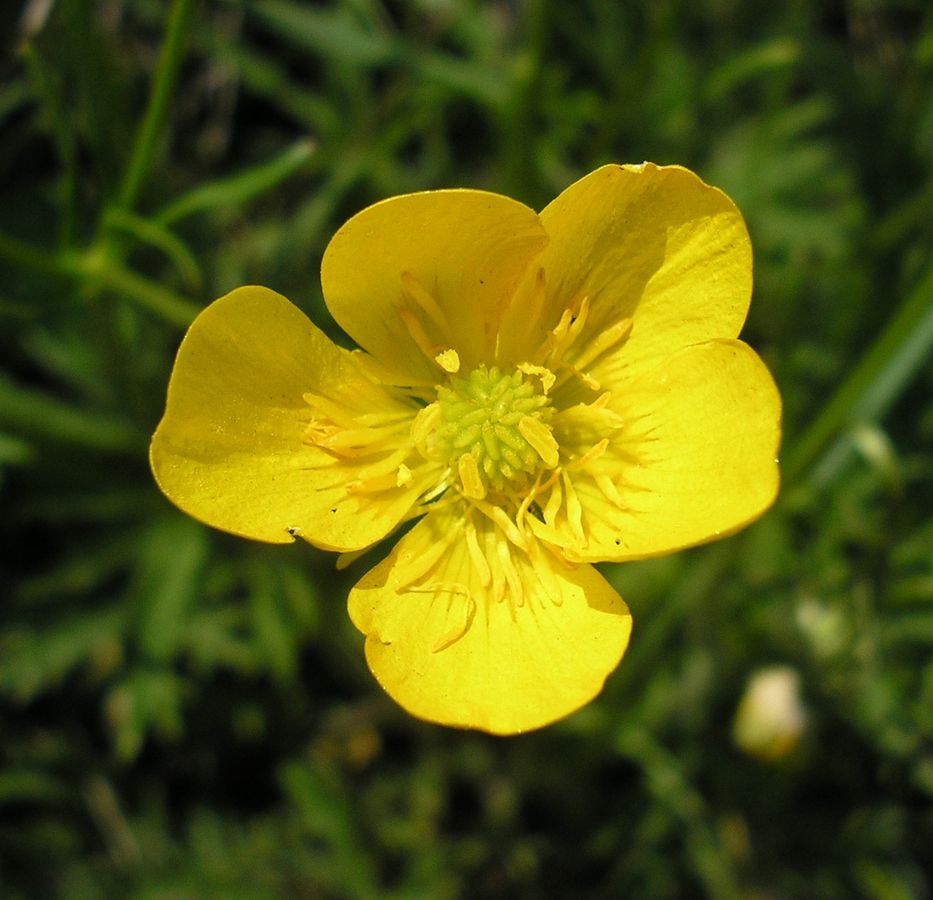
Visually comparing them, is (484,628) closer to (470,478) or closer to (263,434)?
(470,478)

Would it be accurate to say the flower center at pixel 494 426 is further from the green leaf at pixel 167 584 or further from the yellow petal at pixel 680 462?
the green leaf at pixel 167 584

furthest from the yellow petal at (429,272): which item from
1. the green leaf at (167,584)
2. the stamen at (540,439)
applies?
the green leaf at (167,584)

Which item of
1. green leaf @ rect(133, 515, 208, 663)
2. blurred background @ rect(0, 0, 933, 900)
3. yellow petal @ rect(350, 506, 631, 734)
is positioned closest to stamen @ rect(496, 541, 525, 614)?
yellow petal @ rect(350, 506, 631, 734)

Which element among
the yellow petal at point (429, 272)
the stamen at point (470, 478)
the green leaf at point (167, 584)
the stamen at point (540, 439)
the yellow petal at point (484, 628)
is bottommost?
the green leaf at point (167, 584)

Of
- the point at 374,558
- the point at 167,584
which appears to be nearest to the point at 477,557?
the point at 374,558

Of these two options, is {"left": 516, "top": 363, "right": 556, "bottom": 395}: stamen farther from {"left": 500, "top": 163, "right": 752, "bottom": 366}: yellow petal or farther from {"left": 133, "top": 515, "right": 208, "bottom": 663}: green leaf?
{"left": 133, "top": 515, "right": 208, "bottom": 663}: green leaf
